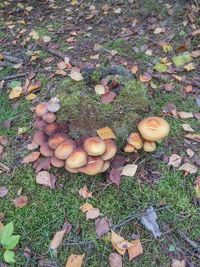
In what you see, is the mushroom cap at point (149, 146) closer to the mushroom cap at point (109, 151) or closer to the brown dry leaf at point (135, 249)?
the mushroom cap at point (109, 151)

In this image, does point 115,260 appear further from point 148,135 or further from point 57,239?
point 148,135

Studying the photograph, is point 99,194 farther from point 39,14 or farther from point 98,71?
point 39,14

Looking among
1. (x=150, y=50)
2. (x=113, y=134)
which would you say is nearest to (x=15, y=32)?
(x=150, y=50)

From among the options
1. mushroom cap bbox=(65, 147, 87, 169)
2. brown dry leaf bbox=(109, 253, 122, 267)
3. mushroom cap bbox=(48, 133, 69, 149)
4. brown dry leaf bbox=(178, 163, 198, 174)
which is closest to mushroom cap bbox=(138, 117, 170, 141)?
brown dry leaf bbox=(178, 163, 198, 174)

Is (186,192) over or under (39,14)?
under

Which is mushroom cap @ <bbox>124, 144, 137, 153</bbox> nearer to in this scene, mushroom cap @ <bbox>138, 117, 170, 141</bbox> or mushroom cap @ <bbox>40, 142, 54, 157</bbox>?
mushroom cap @ <bbox>138, 117, 170, 141</bbox>

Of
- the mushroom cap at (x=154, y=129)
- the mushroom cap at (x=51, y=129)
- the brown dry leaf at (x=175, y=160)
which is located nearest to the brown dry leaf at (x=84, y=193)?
the mushroom cap at (x=51, y=129)

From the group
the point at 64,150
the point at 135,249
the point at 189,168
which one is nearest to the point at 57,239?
the point at 135,249
